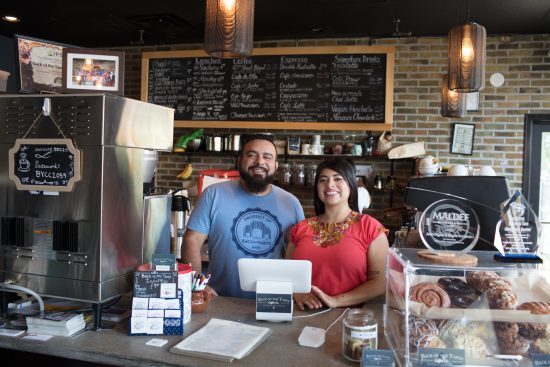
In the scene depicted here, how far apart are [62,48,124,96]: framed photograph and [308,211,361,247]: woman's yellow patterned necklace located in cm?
100

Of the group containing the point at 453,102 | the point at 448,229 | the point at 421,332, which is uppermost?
the point at 453,102

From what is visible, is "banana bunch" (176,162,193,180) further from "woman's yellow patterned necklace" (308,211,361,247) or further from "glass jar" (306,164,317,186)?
"woman's yellow patterned necklace" (308,211,361,247)

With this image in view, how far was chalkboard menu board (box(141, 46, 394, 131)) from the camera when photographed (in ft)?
15.6

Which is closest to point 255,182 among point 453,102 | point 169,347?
point 169,347

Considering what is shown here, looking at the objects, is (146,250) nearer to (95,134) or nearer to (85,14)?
(95,134)

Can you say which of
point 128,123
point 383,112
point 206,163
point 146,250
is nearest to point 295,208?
point 146,250

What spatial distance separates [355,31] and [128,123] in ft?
11.6

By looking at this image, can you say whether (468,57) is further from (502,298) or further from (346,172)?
(502,298)

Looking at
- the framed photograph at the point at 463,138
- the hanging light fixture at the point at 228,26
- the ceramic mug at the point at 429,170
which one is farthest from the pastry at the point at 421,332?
the framed photograph at the point at 463,138

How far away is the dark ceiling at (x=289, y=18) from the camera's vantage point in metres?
3.95

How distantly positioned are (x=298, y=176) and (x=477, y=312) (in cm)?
357

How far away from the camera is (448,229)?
4.80 feet

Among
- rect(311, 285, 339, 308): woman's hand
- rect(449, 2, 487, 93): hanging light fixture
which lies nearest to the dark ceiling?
rect(449, 2, 487, 93): hanging light fixture

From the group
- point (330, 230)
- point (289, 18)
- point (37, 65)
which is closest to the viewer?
point (37, 65)
